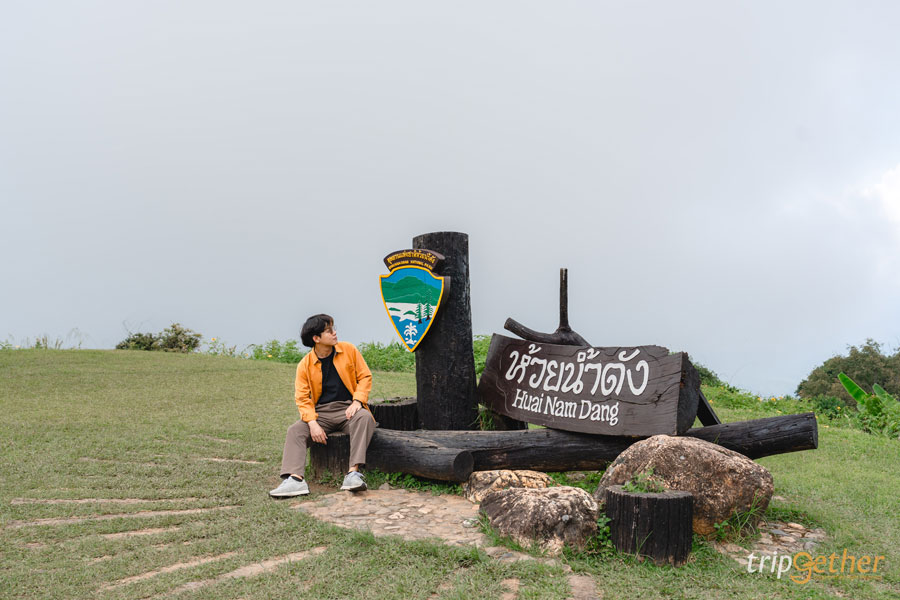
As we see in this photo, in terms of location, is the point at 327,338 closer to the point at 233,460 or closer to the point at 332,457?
the point at 332,457

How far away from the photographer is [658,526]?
14.0 ft

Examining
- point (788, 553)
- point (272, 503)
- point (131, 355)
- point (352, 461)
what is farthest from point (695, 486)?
point (131, 355)

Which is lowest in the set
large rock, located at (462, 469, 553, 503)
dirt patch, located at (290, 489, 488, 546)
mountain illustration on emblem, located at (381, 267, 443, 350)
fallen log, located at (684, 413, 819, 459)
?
dirt patch, located at (290, 489, 488, 546)

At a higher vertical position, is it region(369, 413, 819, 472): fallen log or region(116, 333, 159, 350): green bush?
region(116, 333, 159, 350): green bush

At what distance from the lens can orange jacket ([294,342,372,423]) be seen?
631cm

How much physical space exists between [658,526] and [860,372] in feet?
59.1

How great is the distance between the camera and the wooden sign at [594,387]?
226 inches

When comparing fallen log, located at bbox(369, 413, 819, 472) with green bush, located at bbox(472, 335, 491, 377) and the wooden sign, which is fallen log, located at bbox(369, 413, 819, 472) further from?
green bush, located at bbox(472, 335, 491, 377)

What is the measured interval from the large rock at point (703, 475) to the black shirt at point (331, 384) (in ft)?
8.64

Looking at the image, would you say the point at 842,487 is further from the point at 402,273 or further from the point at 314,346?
the point at 314,346

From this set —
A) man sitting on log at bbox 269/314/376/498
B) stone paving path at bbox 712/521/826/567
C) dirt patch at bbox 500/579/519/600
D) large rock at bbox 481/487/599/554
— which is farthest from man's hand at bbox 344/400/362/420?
stone paving path at bbox 712/521/826/567

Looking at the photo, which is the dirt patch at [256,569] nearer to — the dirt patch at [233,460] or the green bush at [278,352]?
the dirt patch at [233,460]

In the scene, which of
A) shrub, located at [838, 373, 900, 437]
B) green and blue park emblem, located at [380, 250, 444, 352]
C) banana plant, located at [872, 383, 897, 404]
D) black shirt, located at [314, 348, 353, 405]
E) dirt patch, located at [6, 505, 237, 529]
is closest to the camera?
dirt patch, located at [6, 505, 237, 529]

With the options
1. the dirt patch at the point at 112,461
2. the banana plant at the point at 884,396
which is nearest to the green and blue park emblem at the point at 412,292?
the dirt patch at the point at 112,461
